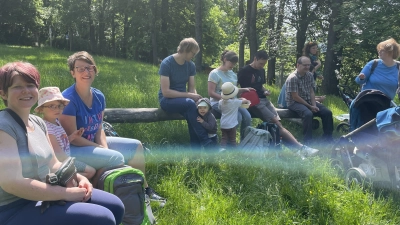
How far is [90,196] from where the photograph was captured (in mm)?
2551

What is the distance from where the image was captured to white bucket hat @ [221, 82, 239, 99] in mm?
5332

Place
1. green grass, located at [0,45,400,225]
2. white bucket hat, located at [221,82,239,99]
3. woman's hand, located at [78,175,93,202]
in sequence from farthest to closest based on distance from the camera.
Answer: white bucket hat, located at [221,82,239,99] → green grass, located at [0,45,400,225] → woman's hand, located at [78,175,93,202]

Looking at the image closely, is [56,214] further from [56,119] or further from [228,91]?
[228,91]

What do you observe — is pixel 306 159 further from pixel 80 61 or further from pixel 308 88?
pixel 80 61

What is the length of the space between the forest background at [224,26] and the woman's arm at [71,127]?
6.70 m

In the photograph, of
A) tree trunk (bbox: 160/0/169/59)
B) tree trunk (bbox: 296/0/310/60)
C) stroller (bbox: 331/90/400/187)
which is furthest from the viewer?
tree trunk (bbox: 160/0/169/59)

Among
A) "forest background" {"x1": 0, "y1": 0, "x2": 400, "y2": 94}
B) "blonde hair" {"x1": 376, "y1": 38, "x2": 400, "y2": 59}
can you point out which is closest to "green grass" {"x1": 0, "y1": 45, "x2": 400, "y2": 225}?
"blonde hair" {"x1": 376, "y1": 38, "x2": 400, "y2": 59}

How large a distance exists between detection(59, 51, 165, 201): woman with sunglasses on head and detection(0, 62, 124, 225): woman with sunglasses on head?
0.89 metres

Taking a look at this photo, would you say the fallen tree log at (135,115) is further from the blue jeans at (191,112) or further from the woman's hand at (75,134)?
the woman's hand at (75,134)

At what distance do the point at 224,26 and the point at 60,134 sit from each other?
4256cm

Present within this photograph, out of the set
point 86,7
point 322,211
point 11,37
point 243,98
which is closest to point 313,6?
point 243,98

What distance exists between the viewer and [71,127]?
345 centimetres

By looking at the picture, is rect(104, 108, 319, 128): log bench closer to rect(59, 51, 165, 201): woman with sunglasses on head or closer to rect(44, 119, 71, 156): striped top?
rect(59, 51, 165, 201): woman with sunglasses on head

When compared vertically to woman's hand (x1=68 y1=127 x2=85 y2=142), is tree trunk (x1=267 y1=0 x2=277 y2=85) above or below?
above
